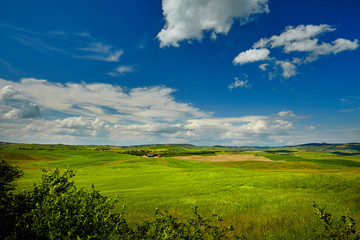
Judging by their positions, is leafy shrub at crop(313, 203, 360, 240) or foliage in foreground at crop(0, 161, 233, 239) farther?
leafy shrub at crop(313, 203, 360, 240)

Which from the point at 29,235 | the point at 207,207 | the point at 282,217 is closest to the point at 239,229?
the point at 282,217

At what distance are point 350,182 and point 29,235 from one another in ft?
121

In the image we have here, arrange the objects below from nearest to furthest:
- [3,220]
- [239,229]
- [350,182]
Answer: [3,220], [239,229], [350,182]

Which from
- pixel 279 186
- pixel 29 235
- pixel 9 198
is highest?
pixel 9 198

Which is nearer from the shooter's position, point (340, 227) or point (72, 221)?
point (72, 221)

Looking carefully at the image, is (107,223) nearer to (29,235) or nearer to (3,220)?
(29,235)

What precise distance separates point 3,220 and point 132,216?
10.4 meters

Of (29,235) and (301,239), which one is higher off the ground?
(29,235)

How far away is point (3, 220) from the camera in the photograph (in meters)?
7.00

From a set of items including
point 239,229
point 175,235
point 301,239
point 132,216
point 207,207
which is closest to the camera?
point 175,235

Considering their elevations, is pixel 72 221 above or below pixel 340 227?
above

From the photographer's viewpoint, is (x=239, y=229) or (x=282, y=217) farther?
(x=282, y=217)

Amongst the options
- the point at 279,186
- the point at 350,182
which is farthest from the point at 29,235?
the point at 350,182

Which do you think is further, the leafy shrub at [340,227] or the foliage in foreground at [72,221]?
the leafy shrub at [340,227]
